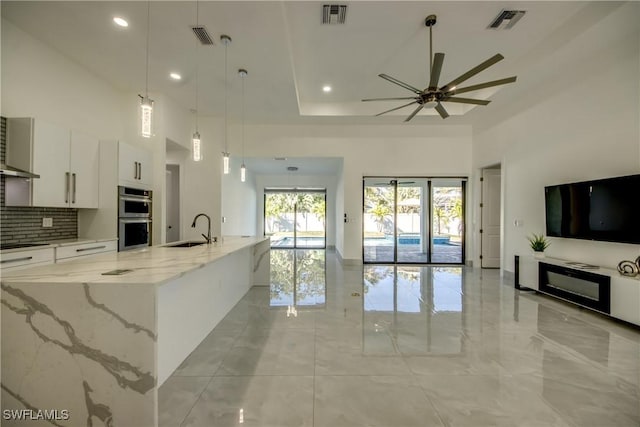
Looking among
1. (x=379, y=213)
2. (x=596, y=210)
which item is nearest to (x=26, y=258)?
(x=379, y=213)

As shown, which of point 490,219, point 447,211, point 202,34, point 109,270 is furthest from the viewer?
point 447,211

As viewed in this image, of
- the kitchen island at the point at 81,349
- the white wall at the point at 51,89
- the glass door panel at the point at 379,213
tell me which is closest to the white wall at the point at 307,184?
the glass door panel at the point at 379,213

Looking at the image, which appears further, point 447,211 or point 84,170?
point 447,211

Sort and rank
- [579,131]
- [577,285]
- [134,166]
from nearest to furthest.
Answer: [577,285] < [579,131] < [134,166]

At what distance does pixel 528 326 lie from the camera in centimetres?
309

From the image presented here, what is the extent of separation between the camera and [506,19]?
3133mm

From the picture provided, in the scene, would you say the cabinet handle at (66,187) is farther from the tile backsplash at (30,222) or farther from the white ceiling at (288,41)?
the white ceiling at (288,41)

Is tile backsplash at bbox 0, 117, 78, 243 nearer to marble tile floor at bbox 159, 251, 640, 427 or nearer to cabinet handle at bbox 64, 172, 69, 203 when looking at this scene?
cabinet handle at bbox 64, 172, 69, 203

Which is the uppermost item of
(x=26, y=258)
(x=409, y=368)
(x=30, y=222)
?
(x=30, y=222)

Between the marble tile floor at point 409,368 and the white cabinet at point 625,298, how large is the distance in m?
0.16

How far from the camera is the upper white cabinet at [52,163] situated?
9.80 ft

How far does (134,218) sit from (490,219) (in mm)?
7333

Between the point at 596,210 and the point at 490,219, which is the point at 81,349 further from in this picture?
the point at 490,219

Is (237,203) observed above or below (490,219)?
above
